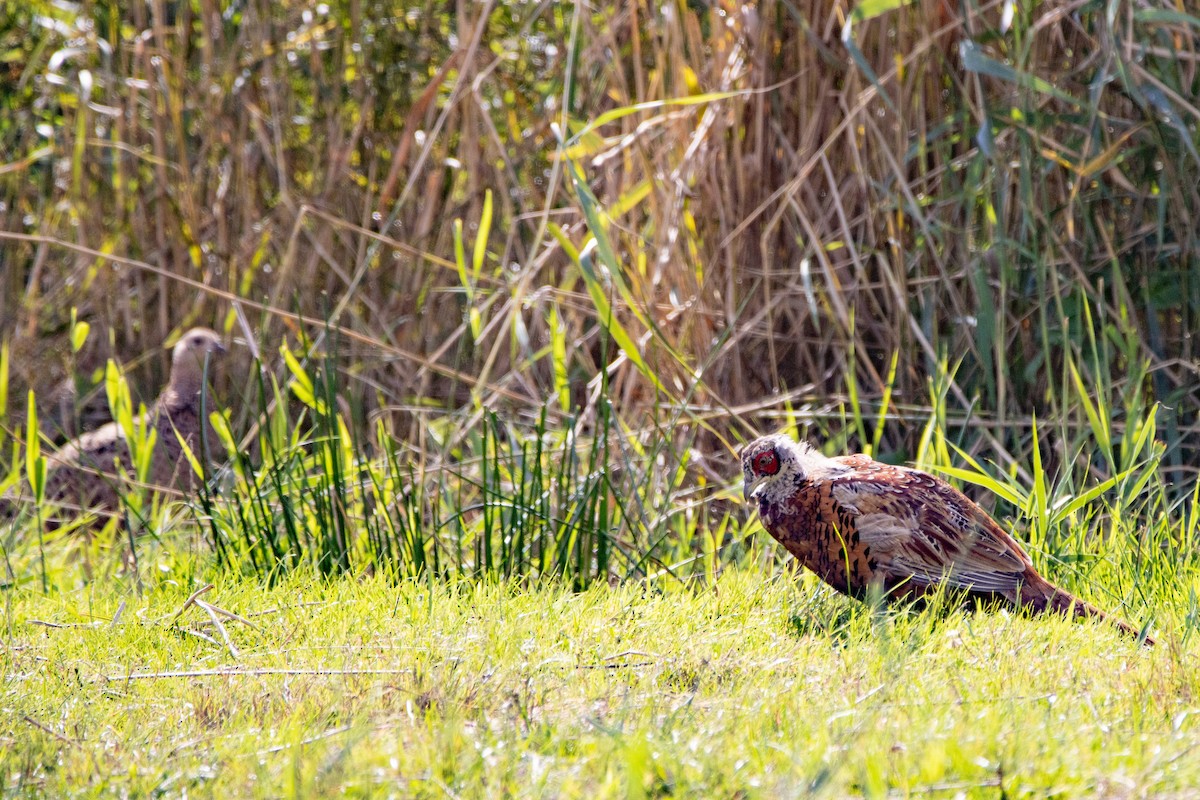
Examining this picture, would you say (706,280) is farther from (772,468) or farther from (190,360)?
(190,360)

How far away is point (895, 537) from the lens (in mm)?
3352

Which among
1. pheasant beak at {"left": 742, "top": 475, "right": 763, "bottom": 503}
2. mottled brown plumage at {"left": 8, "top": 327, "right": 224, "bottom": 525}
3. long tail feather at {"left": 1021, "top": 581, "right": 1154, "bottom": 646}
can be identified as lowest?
mottled brown plumage at {"left": 8, "top": 327, "right": 224, "bottom": 525}

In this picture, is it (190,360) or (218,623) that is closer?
(218,623)

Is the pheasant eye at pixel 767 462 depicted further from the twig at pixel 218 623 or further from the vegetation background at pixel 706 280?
the twig at pixel 218 623

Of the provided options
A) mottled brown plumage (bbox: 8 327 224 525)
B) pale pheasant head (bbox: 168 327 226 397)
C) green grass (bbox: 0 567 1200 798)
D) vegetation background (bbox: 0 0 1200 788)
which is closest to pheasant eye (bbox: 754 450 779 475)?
green grass (bbox: 0 567 1200 798)

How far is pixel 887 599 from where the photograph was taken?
345 centimetres

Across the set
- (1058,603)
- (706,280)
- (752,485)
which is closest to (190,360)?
(706,280)

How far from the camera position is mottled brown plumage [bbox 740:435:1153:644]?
10.9ft

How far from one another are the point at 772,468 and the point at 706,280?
5.13 ft

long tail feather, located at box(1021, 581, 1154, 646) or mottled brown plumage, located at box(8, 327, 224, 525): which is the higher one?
long tail feather, located at box(1021, 581, 1154, 646)

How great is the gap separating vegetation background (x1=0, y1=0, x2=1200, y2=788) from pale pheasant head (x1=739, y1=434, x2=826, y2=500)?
0.40m

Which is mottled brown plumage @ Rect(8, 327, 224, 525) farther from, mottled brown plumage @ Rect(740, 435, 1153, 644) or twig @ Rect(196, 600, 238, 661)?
mottled brown plumage @ Rect(740, 435, 1153, 644)

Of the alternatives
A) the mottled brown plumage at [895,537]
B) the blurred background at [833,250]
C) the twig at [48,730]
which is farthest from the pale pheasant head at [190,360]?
the twig at [48,730]

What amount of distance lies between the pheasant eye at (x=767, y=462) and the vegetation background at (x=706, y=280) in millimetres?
449
